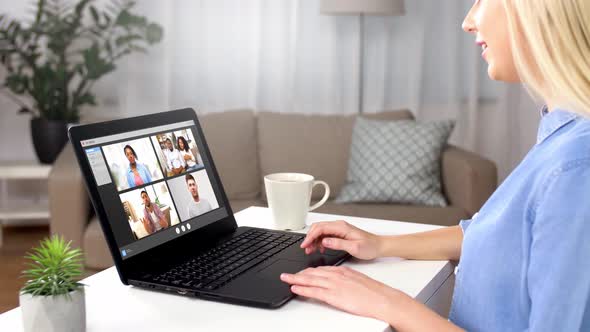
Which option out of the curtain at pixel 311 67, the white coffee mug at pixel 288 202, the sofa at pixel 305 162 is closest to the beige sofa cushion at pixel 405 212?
the sofa at pixel 305 162

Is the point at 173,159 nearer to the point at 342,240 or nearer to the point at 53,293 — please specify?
the point at 342,240

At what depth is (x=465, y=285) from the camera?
1.02m

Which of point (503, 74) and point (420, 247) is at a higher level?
point (503, 74)

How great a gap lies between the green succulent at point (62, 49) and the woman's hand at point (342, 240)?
2.72m

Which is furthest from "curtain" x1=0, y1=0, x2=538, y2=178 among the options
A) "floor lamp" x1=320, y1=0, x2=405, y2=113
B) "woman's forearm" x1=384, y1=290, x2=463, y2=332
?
"woman's forearm" x1=384, y1=290, x2=463, y2=332

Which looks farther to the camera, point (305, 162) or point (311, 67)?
point (311, 67)

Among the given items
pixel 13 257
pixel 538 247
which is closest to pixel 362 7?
pixel 13 257

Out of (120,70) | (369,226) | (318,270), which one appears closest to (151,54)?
(120,70)

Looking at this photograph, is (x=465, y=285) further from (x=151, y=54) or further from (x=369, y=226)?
(x=151, y=54)

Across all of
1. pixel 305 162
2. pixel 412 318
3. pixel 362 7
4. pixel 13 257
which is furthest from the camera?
pixel 13 257

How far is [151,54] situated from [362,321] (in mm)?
3325

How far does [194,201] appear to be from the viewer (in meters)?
1.29

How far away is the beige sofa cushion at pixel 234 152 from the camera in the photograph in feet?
10.8

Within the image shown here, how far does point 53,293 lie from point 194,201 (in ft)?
1.51
